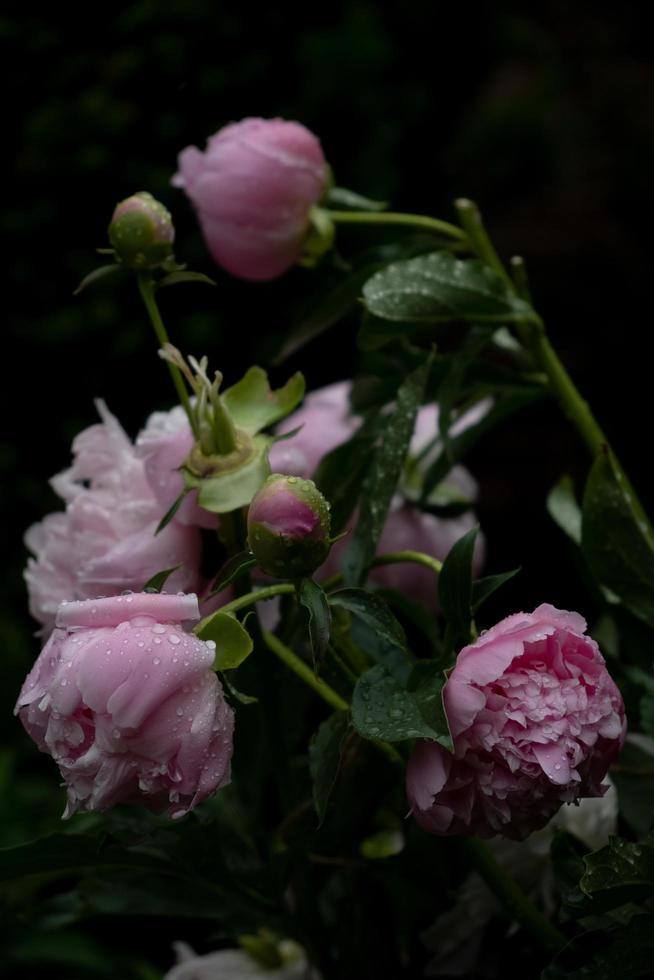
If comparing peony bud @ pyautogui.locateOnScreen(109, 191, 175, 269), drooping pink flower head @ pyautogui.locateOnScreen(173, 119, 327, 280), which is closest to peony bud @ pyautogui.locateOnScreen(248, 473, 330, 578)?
peony bud @ pyautogui.locateOnScreen(109, 191, 175, 269)

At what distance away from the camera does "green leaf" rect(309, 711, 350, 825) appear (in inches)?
14.0

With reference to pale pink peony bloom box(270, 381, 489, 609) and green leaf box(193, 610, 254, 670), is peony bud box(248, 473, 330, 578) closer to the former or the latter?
green leaf box(193, 610, 254, 670)

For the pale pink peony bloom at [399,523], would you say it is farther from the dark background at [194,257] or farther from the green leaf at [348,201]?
the dark background at [194,257]

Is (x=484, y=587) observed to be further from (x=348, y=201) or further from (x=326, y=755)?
(x=348, y=201)

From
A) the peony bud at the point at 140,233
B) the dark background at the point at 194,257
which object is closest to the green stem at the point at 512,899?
the peony bud at the point at 140,233

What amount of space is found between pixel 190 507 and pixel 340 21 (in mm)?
1488

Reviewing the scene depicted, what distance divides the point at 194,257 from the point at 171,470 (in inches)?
38.6

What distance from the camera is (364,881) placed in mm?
479

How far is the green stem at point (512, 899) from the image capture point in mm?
417

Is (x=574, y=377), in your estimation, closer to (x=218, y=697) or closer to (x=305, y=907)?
(x=305, y=907)

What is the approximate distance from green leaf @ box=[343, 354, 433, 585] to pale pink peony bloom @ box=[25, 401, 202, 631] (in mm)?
56

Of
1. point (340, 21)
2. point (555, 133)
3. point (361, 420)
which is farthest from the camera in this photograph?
point (555, 133)

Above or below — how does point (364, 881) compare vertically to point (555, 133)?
above

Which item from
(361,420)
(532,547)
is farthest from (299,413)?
(532,547)
